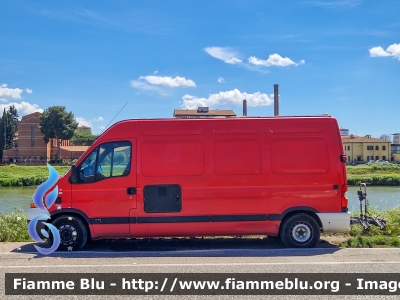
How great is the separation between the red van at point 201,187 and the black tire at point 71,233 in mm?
Result: 20

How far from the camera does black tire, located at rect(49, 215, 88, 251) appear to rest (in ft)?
27.8

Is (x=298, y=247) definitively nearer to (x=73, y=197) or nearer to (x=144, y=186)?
(x=144, y=186)

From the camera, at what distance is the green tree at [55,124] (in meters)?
85.6

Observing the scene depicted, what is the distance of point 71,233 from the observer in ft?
27.9

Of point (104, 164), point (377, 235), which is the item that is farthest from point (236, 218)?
point (377, 235)

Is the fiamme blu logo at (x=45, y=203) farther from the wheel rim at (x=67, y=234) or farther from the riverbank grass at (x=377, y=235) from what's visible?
the riverbank grass at (x=377, y=235)

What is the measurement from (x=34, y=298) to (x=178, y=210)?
3.64 m

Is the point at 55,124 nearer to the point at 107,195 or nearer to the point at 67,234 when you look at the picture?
the point at 67,234

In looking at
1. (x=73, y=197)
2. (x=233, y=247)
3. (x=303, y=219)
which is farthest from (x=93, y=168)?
(x=303, y=219)

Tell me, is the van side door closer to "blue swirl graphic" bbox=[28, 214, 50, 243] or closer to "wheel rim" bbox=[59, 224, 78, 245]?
"wheel rim" bbox=[59, 224, 78, 245]

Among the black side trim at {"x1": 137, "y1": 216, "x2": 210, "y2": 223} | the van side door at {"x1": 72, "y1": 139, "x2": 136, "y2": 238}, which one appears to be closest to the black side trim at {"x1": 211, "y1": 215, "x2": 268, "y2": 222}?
the black side trim at {"x1": 137, "y1": 216, "x2": 210, "y2": 223}

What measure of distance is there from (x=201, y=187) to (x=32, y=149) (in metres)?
85.4

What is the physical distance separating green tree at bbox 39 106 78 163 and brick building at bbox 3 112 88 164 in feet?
7.50

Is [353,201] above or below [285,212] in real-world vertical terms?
below
